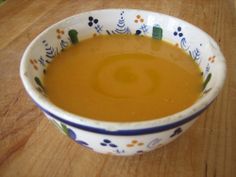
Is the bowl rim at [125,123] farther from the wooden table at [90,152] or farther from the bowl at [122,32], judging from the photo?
the wooden table at [90,152]

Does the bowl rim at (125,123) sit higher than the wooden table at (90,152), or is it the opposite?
the bowl rim at (125,123)

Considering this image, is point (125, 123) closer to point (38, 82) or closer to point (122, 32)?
point (38, 82)

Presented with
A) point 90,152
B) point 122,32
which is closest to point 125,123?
point 90,152

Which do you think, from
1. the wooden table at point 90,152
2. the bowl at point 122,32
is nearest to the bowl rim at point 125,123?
the bowl at point 122,32

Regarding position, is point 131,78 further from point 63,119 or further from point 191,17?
point 191,17

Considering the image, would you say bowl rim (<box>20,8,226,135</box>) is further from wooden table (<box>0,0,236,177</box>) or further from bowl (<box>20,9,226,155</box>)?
wooden table (<box>0,0,236,177</box>)

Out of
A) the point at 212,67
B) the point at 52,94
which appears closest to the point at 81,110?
the point at 52,94
